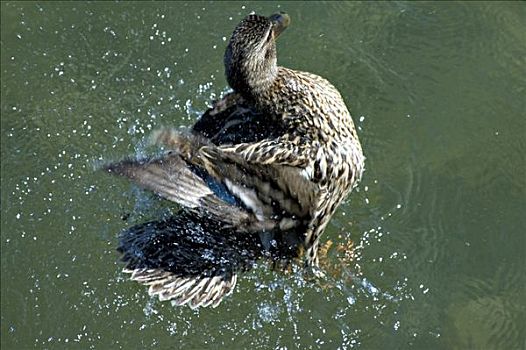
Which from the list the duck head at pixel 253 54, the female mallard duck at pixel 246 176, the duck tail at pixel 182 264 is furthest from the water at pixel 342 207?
the duck head at pixel 253 54

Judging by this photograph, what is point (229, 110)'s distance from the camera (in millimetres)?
4480

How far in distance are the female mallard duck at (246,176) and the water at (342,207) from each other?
1.06ft

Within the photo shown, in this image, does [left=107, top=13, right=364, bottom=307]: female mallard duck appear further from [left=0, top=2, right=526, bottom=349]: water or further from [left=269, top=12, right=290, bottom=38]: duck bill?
[left=0, top=2, right=526, bottom=349]: water

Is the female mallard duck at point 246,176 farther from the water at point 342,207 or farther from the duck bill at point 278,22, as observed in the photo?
the water at point 342,207

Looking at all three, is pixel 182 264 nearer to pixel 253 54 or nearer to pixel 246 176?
pixel 246 176

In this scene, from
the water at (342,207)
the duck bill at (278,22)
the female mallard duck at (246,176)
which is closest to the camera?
the female mallard duck at (246,176)

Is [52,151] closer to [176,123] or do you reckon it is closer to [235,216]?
[176,123]

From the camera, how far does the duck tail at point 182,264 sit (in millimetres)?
4398

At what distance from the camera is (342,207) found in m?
5.07

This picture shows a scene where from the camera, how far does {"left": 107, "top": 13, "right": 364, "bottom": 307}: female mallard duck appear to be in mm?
3875

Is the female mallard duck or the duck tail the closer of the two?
the female mallard duck

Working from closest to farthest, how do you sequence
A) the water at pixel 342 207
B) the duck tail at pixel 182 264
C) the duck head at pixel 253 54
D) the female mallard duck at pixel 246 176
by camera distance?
the female mallard duck at pixel 246 176, the duck head at pixel 253 54, the duck tail at pixel 182 264, the water at pixel 342 207

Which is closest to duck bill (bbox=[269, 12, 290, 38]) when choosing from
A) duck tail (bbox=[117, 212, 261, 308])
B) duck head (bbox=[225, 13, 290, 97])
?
duck head (bbox=[225, 13, 290, 97])

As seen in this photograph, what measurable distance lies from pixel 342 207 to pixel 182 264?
3.49 ft
